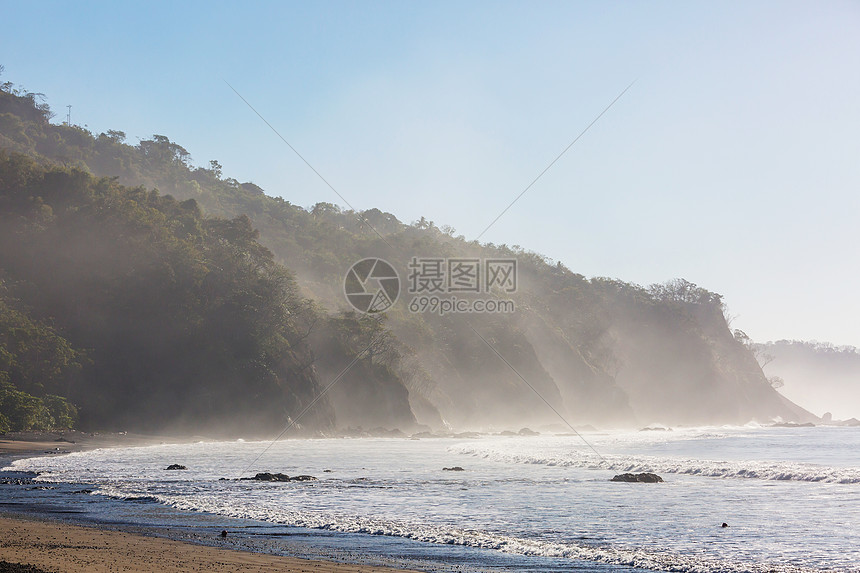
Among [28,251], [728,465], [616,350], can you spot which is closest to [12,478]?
[728,465]

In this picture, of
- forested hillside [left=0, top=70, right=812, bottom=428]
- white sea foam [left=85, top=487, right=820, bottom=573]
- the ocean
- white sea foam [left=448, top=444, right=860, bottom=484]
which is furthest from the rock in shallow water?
forested hillside [left=0, top=70, right=812, bottom=428]

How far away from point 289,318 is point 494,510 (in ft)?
139

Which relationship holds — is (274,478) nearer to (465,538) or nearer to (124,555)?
(465,538)

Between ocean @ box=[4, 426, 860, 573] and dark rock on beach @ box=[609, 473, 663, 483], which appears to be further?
dark rock on beach @ box=[609, 473, 663, 483]

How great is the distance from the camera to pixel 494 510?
1469cm

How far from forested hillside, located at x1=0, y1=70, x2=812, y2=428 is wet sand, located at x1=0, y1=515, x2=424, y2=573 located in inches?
1355

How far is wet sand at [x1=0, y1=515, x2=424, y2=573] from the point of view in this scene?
8539mm

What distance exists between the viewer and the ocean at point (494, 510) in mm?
10227

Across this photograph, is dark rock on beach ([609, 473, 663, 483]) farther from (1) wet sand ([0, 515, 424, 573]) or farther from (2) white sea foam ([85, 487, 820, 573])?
(1) wet sand ([0, 515, 424, 573])

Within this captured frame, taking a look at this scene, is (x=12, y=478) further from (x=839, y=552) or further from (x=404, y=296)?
(x=404, y=296)

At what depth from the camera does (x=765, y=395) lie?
391 ft

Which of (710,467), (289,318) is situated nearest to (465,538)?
(710,467)

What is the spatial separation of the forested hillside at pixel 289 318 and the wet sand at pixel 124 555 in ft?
113

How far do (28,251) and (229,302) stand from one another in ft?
44.4
